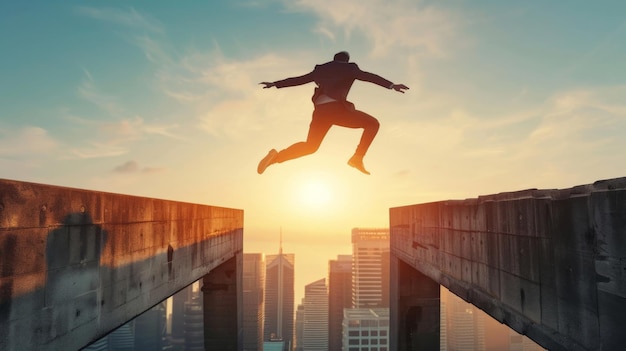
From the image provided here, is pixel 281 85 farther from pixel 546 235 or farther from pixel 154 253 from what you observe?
pixel 546 235

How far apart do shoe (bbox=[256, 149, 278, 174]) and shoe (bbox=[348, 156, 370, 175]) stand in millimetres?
2017

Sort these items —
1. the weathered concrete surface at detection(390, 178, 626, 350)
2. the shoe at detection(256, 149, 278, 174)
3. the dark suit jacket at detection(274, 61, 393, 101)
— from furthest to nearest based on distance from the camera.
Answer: the shoe at detection(256, 149, 278, 174) < the dark suit jacket at detection(274, 61, 393, 101) < the weathered concrete surface at detection(390, 178, 626, 350)

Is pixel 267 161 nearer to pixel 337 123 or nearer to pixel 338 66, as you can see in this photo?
pixel 337 123

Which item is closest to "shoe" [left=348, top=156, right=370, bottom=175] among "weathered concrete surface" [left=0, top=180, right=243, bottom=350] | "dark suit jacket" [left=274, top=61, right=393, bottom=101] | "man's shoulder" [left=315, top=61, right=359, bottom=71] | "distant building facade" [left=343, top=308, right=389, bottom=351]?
"dark suit jacket" [left=274, top=61, right=393, bottom=101]

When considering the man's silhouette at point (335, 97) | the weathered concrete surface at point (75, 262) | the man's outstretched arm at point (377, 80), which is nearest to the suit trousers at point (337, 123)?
the man's silhouette at point (335, 97)

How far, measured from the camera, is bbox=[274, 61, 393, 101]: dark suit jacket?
8945 millimetres

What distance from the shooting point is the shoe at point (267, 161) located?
10758mm

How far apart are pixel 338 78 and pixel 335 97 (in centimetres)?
44

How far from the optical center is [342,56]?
363 inches

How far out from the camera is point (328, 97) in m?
8.95

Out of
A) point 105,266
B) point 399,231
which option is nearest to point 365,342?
point 399,231

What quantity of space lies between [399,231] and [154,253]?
11051 mm

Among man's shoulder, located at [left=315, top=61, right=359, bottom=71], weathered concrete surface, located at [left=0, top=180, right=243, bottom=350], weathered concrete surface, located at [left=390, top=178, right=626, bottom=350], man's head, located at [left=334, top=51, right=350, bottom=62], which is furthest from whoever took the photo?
man's head, located at [left=334, top=51, right=350, bottom=62]

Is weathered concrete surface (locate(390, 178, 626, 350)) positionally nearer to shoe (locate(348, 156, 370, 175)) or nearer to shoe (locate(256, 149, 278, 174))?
shoe (locate(348, 156, 370, 175))
